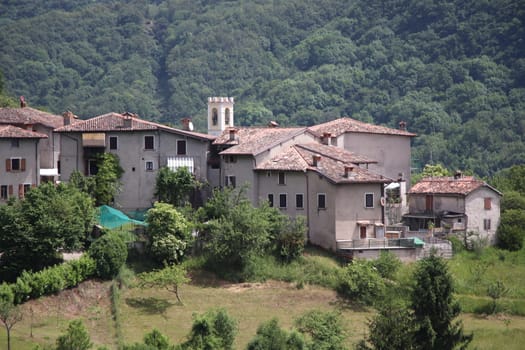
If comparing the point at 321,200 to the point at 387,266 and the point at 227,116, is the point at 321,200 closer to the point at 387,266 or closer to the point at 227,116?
the point at 387,266

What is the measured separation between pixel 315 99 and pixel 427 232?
102 m

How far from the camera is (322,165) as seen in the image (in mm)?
64625

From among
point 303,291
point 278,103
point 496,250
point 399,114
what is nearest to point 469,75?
point 399,114

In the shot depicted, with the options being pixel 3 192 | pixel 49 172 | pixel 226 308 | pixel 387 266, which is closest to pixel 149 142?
pixel 49 172

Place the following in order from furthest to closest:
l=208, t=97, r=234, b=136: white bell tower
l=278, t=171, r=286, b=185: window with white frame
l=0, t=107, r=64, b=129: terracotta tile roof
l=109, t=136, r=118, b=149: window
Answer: l=208, t=97, r=234, b=136: white bell tower
l=0, t=107, r=64, b=129: terracotta tile roof
l=109, t=136, r=118, b=149: window
l=278, t=171, r=286, b=185: window with white frame

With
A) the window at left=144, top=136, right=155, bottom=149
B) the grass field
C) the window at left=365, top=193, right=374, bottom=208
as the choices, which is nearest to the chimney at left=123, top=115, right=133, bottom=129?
the window at left=144, top=136, right=155, bottom=149

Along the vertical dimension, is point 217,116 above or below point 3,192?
above

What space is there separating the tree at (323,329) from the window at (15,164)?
2076 centimetres

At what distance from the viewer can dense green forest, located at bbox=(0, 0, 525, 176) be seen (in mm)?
150250

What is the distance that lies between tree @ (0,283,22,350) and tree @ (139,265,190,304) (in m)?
7.92

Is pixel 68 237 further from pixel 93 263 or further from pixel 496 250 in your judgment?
pixel 496 250

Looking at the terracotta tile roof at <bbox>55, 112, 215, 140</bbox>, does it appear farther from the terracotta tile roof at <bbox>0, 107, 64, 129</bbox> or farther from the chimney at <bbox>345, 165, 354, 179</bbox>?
the chimney at <bbox>345, 165, 354, 179</bbox>

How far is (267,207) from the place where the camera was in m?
62.5

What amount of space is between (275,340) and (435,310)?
24.3ft
